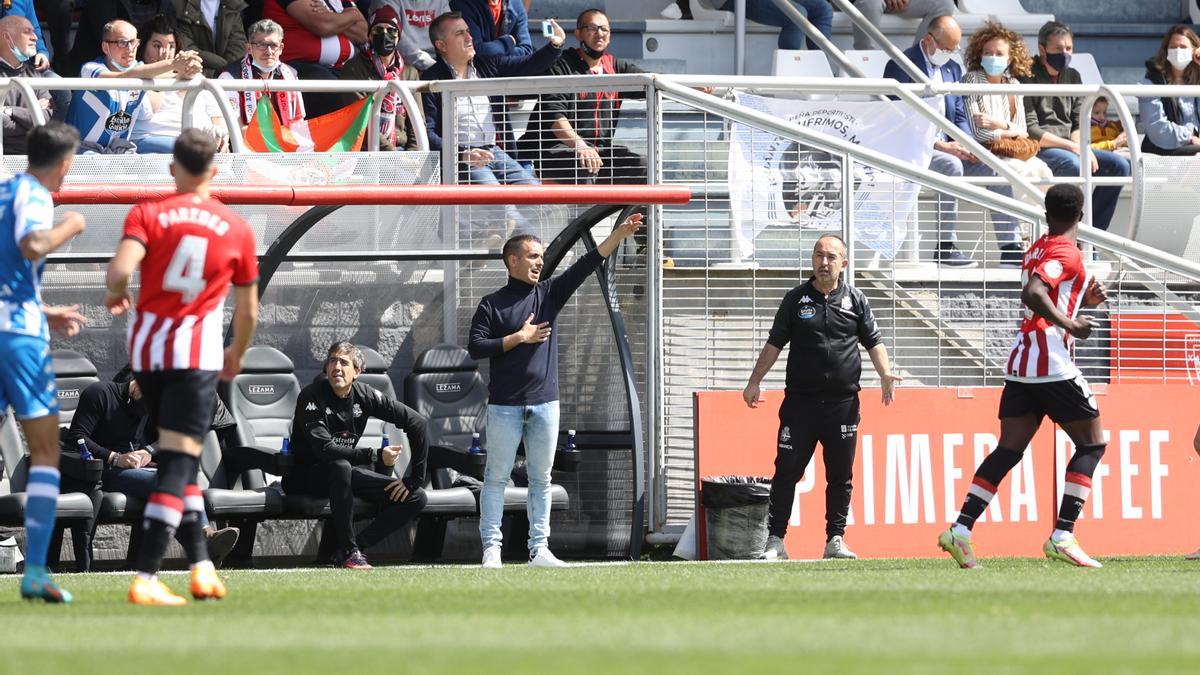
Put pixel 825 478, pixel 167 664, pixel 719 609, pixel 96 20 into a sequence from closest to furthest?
pixel 167 664 < pixel 719 609 < pixel 825 478 < pixel 96 20

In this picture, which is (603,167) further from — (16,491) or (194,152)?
(194,152)

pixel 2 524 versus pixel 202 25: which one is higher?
pixel 202 25

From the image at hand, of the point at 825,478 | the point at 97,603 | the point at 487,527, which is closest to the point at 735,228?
the point at 825,478

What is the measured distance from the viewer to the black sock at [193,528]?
729cm

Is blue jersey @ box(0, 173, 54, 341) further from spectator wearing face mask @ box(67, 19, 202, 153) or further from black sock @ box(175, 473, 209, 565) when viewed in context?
spectator wearing face mask @ box(67, 19, 202, 153)

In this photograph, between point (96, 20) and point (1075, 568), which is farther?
point (96, 20)

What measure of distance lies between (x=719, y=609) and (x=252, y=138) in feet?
22.3

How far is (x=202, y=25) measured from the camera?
13578 mm

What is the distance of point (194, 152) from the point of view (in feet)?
23.4

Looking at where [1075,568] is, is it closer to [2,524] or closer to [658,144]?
[658,144]

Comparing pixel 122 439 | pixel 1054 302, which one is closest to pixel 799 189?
pixel 1054 302

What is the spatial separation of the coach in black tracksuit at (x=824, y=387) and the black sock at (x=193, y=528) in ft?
14.4

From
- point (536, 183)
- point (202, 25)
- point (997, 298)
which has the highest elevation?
point (202, 25)

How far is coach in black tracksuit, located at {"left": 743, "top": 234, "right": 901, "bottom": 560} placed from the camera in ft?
35.7
